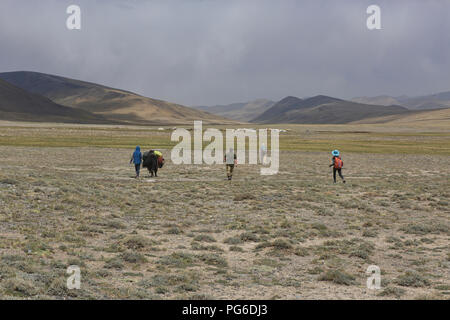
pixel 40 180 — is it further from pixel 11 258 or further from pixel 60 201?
pixel 11 258

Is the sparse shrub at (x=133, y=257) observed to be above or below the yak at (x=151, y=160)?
below

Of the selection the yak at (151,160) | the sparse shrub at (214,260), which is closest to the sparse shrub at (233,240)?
the sparse shrub at (214,260)

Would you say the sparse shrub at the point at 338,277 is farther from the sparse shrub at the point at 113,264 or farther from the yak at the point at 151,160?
the yak at the point at 151,160

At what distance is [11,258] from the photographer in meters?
9.70

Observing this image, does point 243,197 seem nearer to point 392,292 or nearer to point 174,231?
point 174,231

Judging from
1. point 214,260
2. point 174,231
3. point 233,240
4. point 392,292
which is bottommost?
point 392,292

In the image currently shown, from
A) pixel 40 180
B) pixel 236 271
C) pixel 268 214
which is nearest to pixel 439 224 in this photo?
pixel 268 214

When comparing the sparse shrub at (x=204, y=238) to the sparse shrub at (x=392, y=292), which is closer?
the sparse shrub at (x=392, y=292)

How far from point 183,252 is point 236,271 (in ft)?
6.38

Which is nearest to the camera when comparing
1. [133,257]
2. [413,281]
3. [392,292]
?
[392,292]

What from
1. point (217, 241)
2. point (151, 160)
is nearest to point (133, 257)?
point (217, 241)

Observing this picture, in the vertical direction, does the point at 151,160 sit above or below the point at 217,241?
above

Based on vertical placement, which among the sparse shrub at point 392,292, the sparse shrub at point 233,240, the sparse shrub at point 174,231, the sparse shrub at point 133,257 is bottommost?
the sparse shrub at point 392,292
